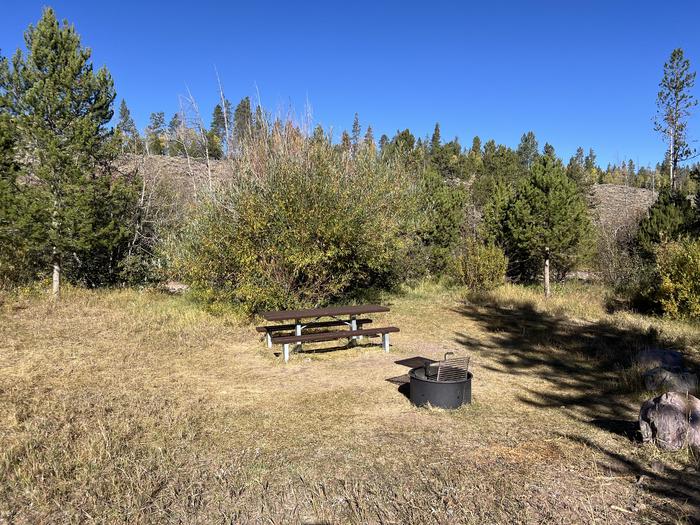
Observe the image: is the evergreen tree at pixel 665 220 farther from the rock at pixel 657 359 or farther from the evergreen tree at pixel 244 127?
the evergreen tree at pixel 244 127

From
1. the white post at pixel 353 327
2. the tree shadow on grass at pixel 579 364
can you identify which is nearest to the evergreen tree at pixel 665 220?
the tree shadow on grass at pixel 579 364

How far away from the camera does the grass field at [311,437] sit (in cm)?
322

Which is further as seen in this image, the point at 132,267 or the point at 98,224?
the point at 132,267

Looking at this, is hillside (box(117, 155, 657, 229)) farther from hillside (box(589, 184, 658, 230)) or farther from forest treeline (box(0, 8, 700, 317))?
forest treeline (box(0, 8, 700, 317))

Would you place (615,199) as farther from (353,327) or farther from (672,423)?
(672,423)

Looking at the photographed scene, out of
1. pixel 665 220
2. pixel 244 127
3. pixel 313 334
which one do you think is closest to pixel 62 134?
pixel 244 127

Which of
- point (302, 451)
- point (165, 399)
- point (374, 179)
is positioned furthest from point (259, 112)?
point (302, 451)

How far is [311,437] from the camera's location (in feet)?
14.7

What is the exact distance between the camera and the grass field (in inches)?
127

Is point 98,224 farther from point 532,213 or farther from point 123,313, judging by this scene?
point 532,213

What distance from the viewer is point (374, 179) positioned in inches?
512

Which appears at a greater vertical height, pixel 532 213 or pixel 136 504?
pixel 532 213

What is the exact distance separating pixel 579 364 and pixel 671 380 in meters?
1.92

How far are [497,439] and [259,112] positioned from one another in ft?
31.8
